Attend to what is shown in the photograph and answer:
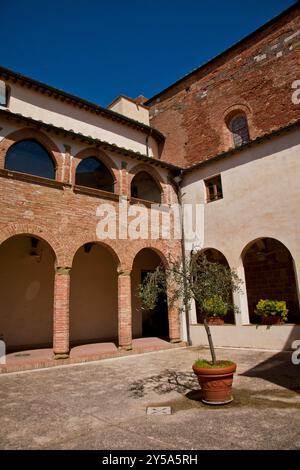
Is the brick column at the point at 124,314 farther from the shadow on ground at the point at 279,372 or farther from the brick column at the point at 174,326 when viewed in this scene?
the shadow on ground at the point at 279,372

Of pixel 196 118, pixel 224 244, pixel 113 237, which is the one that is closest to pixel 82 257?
pixel 113 237

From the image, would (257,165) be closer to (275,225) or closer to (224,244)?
(275,225)

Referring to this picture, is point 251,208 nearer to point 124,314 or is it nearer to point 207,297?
point 124,314

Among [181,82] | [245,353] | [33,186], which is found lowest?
[245,353]

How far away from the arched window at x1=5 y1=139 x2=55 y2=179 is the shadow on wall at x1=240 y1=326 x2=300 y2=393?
8.20 metres

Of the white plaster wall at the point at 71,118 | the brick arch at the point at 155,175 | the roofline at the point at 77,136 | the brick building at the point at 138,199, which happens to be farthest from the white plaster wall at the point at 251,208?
the white plaster wall at the point at 71,118

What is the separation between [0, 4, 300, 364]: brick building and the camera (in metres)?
9.85

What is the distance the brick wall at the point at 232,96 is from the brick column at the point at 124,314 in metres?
7.43

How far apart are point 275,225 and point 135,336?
790cm

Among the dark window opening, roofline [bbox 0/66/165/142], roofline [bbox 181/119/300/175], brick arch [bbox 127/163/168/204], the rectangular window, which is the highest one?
roofline [bbox 0/66/165/142]

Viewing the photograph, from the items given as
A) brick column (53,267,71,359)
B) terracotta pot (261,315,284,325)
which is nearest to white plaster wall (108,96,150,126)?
brick column (53,267,71,359)

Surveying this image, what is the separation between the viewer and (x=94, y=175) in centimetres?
1206

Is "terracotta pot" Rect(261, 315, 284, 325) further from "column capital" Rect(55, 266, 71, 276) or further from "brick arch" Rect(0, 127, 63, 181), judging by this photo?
"brick arch" Rect(0, 127, 63, 181)

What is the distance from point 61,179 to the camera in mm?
10336
